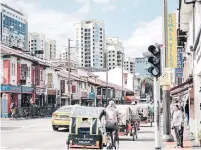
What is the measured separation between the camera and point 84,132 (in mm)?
14344

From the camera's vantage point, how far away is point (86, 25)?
119 metres

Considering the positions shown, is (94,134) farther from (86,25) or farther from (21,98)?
(86,25)

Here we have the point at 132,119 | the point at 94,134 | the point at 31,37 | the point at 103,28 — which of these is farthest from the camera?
the point at 103,28

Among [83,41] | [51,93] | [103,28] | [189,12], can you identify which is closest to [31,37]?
[83,41]

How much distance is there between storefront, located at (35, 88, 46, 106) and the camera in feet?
174

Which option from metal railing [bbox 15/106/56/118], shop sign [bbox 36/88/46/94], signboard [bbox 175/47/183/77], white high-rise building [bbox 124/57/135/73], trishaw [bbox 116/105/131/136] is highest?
white high-rise building [bbox 124/57/135/73]

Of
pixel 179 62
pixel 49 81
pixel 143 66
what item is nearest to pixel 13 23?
pixel 49 81

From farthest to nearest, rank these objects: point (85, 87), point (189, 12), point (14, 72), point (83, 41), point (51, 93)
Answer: point (83, 41) → point (85, 87) → point (51, 93) → point (14, 72) → point (189, 12)

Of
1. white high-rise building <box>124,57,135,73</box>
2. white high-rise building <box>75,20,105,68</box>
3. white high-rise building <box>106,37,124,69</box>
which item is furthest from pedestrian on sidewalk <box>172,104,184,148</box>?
white high-rise building <box>124,57,135,73</box>

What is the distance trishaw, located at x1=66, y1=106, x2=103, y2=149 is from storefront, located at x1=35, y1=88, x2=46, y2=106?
38.6 metres

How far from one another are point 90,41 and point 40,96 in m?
64.1

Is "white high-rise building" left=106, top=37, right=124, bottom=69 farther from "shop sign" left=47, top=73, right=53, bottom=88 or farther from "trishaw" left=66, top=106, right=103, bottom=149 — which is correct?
"trishaw" left=66, top=106, right=103, bottom=149

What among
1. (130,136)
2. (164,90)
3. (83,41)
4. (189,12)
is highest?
(83,41)

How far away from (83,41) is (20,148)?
102m
